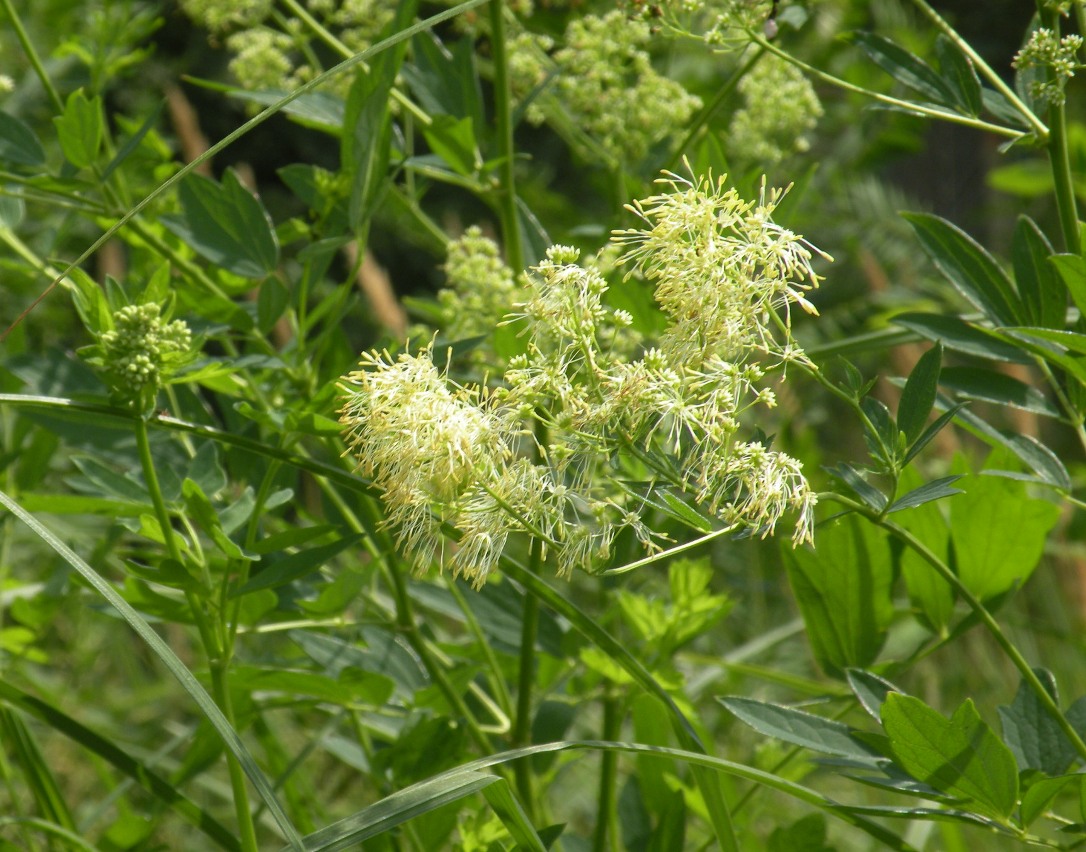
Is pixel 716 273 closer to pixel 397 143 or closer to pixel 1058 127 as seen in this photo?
pixel 1058 127

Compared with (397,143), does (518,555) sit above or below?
below

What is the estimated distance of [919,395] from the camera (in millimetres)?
459

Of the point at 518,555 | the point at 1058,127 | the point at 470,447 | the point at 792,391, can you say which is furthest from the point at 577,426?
the point at 792,391

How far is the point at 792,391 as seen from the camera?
2.04 meters

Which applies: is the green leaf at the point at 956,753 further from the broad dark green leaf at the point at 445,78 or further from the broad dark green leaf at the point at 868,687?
the broad dark green leaf at the point at 445,78

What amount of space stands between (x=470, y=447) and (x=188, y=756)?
43 centimetres

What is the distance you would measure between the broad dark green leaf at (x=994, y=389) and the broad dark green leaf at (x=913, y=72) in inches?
5.6

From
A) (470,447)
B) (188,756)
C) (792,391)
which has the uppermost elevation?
(470,447)

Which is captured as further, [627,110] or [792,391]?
[792,391]

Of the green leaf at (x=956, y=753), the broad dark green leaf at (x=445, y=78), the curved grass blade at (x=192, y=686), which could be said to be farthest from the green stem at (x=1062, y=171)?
the curved grass blade at (x=192, y=686)

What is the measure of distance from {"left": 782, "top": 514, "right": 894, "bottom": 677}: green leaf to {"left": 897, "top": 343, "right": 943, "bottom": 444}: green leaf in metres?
0.16

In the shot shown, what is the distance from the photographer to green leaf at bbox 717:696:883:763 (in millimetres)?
503

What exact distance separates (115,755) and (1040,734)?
0.47m

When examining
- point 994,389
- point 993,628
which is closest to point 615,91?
point 994,389
